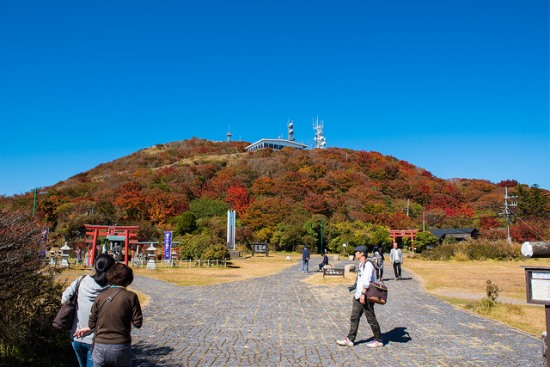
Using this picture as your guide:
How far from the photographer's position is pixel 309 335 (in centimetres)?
682

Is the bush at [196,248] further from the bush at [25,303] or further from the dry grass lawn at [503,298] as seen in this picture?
the bush at [25,303]

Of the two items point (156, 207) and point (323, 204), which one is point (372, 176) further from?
point (156, 207)

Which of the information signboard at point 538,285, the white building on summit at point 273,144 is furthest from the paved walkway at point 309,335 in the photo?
the white building on summit at point 273,144

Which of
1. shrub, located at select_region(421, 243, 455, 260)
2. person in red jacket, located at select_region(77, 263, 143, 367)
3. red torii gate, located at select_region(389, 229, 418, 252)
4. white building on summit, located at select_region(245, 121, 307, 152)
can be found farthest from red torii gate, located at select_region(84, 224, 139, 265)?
white building on summit, located at select_region(245, 121, 307, 152)

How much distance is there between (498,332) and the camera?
283 inches

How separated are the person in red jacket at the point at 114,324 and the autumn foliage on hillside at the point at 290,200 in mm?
22059

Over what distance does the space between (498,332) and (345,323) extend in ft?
9.18

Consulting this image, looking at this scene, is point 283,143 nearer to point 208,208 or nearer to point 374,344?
point 208,208

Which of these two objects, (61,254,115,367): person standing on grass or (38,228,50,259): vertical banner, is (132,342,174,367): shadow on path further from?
(38,228,50,259): vertical banner

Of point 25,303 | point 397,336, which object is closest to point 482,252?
point 397,336

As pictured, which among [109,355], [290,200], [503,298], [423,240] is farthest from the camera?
[290,200]

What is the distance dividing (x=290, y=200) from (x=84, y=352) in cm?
4415

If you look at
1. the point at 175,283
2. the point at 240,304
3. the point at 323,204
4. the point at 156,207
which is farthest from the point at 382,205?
the point at 240,304

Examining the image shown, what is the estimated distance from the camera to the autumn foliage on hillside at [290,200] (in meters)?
40.0
